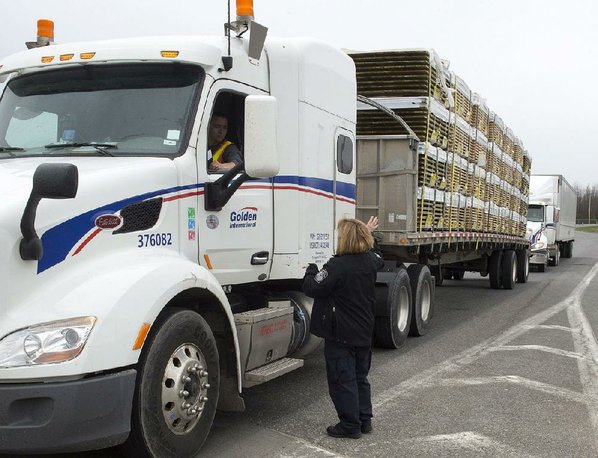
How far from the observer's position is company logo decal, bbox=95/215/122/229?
4.19 m

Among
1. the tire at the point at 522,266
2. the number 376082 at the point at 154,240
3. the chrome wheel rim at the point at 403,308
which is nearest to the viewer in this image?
the number 376082 at the point at 154,240

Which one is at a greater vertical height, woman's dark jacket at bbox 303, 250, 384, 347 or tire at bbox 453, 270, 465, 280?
woman's dark jacket at bbox 303, 250, 384, 347

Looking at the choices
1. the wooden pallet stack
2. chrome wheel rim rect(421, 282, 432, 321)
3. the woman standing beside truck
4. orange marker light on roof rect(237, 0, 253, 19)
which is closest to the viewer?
the woman standing beside truck

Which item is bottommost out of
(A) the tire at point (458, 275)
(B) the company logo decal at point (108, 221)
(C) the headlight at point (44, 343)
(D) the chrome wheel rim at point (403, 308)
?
(A) the tire at point (458, 275)

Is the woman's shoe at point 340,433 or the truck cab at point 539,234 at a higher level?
the truck cab at point 539,234

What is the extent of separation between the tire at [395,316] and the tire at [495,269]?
27.2 feet

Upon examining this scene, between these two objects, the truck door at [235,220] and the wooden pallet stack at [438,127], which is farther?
the wooden pallet stack at [438,127]

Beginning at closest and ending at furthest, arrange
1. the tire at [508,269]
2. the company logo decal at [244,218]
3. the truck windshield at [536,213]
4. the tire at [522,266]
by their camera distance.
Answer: the company logo decal at [244,218] → the tire at [508,269] → the tire at [522,266] → the truck windshield at [536,213]

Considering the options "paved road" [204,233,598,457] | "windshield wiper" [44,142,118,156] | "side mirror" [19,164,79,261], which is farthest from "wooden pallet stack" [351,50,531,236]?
"side mirror" [19,164,79,261]

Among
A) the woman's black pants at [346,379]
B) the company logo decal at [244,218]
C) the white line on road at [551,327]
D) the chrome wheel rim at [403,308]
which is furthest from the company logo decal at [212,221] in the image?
the white line on road at [551,327]

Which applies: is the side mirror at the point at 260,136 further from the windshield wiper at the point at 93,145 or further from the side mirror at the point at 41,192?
the side mirror at the point at 41,192

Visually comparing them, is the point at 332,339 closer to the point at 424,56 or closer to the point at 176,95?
→ the point at 176,95

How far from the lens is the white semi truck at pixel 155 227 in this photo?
3.69 meters

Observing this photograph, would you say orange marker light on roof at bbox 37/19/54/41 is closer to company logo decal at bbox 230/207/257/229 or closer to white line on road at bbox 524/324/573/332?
company logo decal at bbox 230/207/257/229
